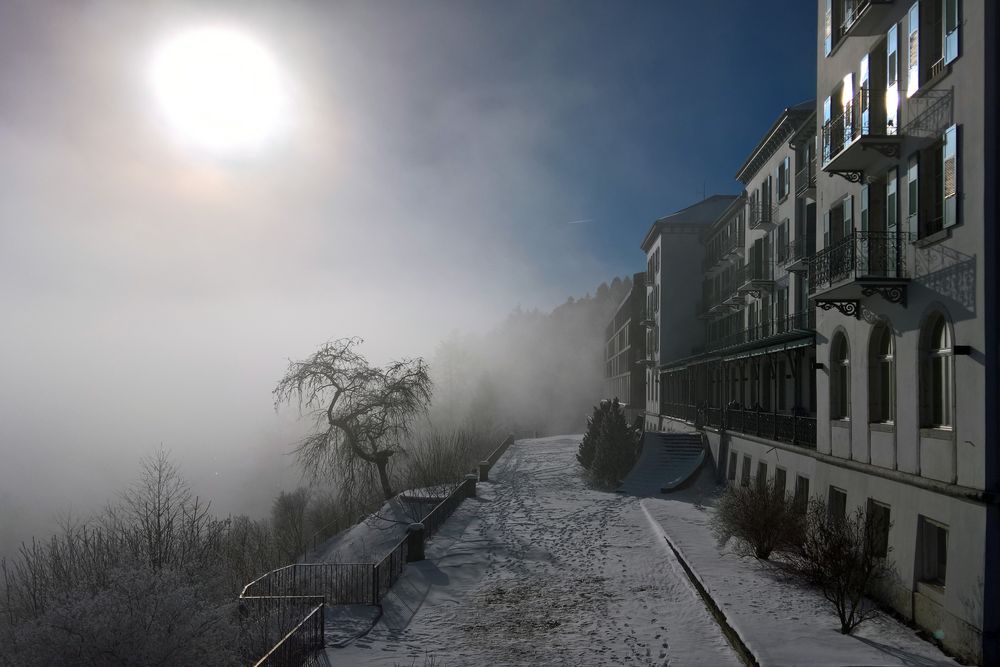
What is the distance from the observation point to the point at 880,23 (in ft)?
47.3

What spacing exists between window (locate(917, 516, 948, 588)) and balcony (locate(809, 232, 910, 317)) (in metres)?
4.19

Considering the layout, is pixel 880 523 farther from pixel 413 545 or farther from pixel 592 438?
pixel 592 438

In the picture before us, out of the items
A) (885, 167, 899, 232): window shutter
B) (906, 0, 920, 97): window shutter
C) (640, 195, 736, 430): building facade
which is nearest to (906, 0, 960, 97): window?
(906, 0, 920, 97): window shutter

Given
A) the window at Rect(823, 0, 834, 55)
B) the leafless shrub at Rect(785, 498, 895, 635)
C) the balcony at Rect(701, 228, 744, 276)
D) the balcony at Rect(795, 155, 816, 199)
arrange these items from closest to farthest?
1. the leafless shrub at Rect(785, 498, 895, 635)
2. the window at Rect(823, 0, 834, 55)
3. the balcony at Rect(795, 155, 816, 199)
4. the balcony at Rect(701, 228, 744, 276)

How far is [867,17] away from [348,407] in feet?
82.2

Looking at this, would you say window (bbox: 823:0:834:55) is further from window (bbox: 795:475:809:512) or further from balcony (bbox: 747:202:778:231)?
balcony (bbox: 747:202:778:231)

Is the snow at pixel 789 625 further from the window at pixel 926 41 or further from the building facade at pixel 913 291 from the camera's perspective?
the window at pixel 926 41

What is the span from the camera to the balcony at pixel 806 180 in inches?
1032

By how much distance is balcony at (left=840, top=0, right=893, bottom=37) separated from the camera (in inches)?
554

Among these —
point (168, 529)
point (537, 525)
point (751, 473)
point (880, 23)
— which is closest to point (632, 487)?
point (751, 473)

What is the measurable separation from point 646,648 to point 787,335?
14837mm

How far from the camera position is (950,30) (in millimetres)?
11695

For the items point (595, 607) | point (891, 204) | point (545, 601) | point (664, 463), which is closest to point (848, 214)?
point (891, 204)

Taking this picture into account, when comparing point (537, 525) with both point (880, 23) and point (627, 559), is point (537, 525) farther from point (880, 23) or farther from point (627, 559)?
point (880, 23)
